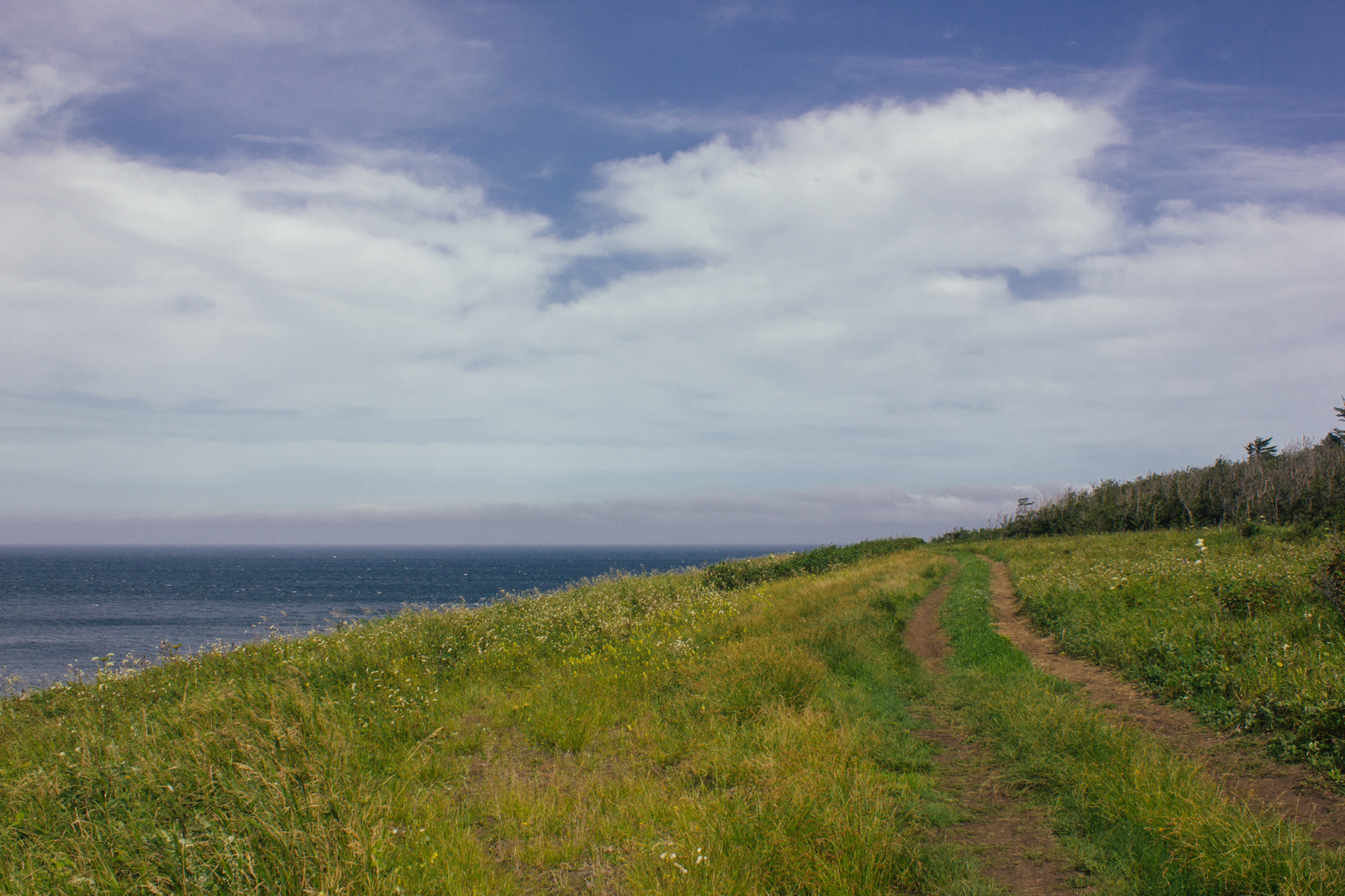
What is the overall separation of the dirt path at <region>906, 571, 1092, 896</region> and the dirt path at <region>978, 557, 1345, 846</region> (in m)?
1.74

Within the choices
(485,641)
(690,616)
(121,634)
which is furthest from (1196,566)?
(121,634)

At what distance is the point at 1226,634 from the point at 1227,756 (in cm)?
404

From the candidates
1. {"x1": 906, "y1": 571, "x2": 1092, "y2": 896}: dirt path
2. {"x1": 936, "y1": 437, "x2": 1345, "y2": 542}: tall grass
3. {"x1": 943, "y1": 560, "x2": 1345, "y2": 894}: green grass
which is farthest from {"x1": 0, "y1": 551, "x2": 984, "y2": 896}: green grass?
{"x1": 936, "y1": 437, "x2": 1345, "y2": 542}: tall grass

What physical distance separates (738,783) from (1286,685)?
7.18 meters

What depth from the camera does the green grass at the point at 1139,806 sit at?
4.66 m

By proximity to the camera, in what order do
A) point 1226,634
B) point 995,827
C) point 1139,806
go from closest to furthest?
point 1139,806, point 995,827, point 1226,634

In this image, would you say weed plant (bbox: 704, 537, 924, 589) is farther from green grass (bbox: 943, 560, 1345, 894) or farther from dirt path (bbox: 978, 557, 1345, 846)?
green grass (bbox: 943, 560, 1345, 894)

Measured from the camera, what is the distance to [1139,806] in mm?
5773

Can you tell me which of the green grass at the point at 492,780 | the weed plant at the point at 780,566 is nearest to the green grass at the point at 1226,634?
the green grass at the point at 492,780

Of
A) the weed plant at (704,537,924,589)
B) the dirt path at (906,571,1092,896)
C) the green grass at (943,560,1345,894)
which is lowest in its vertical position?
the weed plant at (704,537,924,589)

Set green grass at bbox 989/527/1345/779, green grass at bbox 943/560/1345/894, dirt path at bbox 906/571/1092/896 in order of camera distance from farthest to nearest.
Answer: green grass at bbox 989/527/1345/779
dirt path at bbox 906/571/1092/896
green grass at bbox 943/560/1345/894

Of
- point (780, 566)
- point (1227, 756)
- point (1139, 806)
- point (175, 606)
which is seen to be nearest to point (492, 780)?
point (1139, 806)

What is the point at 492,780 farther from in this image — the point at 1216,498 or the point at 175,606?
the point at 175,606

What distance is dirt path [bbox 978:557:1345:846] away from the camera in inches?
236
